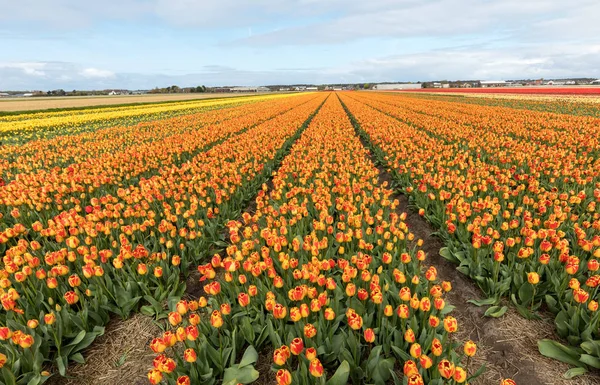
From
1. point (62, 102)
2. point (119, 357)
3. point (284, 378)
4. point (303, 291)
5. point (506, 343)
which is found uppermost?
point (62, 102)

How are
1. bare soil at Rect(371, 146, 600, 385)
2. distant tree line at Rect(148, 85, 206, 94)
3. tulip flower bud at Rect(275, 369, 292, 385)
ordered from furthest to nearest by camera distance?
distant tree line at Rect(148, 85, 206, 94) < bare soil at Rect(371, 146, 600, 385) < tulip flower bud at Rect(275, 369, 292, 385)

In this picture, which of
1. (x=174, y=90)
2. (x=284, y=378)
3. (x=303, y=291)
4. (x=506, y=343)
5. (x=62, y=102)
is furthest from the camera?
(x=174, y=90)

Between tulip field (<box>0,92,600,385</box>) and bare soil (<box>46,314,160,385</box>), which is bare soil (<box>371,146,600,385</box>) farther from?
bare soil (<box>46,314,160,385</box>)

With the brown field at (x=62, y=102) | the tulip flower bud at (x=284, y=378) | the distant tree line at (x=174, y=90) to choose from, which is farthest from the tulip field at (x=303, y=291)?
the distant tree line at (x=174, y=90)

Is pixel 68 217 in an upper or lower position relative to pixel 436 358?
upper

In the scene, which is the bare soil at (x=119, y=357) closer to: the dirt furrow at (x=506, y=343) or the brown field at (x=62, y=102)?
the dirt furrow at (x=506, y=343)

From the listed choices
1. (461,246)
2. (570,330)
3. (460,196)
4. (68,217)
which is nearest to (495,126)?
(460,196)

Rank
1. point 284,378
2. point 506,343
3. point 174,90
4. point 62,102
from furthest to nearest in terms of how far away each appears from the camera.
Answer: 1. point 174,90
2. point 62,102
3. point 506,343
4. point 284,378

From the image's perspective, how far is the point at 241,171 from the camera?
8445 mm

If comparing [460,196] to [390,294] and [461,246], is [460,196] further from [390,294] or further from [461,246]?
[390,294]

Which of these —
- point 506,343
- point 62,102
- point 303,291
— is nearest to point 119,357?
point 303,291

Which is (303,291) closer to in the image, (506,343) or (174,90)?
(506,343)

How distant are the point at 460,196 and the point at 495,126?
1229cm

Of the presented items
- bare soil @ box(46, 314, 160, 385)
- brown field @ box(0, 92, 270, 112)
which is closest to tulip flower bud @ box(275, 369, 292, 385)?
bare soil @ box(46, 314, 160, 385)
